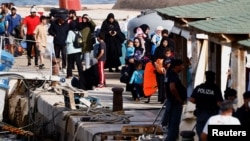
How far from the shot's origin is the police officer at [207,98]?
56.2 feet

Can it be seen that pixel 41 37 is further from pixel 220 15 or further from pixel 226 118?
pixel 226 118

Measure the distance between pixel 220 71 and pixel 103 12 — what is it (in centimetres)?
4189

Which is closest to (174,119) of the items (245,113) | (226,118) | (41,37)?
(245,113)

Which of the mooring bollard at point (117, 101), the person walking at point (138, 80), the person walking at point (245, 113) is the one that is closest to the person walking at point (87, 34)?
the person walking at point (138, 80)

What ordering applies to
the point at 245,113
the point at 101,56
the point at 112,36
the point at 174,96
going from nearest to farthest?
1. the point at 245,113
2. the point at 174,96
3. the point at 101,56
4. the point at 112,36

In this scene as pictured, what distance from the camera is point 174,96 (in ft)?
61.3

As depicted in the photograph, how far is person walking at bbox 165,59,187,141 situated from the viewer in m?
18.5

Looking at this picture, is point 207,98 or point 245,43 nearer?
point 245,43

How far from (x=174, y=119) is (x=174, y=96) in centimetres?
38

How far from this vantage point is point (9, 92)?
89.6 ft

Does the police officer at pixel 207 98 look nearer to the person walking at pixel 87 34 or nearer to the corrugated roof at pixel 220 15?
the corrugated roof at pixel 220 15

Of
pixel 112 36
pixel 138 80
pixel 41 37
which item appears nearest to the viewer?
pixel 138 80

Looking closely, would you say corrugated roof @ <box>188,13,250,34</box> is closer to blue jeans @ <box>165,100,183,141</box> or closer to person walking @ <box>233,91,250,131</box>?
blue jeans @ <box>165,100,183,141</box>

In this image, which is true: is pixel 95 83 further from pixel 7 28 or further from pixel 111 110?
pixel 7 28
